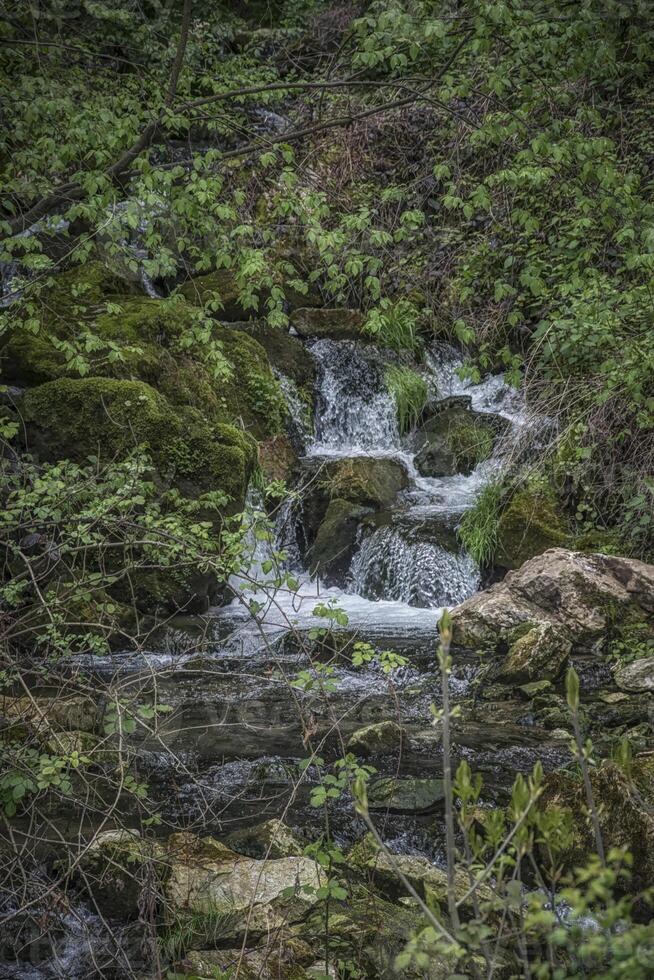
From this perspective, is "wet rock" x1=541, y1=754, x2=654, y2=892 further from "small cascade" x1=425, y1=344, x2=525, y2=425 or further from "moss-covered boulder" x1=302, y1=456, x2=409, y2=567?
"small cascade" x1=425, y1=344, x2=525, y2=425

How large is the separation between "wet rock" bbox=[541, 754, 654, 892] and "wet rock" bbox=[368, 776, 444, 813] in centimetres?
77

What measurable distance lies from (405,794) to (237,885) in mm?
1247

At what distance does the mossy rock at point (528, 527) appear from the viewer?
7395 mm

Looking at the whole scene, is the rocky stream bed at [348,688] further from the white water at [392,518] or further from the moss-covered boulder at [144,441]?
the moss-covered boulder at [144,441]

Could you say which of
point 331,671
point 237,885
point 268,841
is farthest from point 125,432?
point 331,671

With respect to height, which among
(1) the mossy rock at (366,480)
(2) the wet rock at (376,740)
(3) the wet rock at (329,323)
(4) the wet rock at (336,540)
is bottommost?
(4) the wet rock at (336,540)

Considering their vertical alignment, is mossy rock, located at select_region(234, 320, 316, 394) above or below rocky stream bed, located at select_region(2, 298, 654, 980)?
above

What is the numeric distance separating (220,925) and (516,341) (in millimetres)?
9043

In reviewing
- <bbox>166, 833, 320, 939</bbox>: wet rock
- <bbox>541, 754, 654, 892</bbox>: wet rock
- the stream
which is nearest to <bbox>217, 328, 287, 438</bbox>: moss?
the stream

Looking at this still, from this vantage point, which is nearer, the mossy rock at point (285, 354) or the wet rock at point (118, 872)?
the wet rock at point (118, 872)

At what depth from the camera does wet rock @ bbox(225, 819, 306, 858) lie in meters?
3.46

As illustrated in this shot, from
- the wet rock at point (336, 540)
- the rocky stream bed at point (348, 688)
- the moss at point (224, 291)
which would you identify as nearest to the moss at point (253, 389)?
the rocky stream bed at point (348, 688)

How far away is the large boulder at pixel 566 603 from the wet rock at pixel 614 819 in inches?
101

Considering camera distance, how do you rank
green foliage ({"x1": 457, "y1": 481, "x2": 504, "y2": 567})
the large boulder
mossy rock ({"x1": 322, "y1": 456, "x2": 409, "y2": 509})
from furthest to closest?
1. mossy rock ({"x1": 322, "y1": 456, "x2": 409, "y2": 509})
2. green foliage ({"x1": 457, "y1": 481, "x2": 504, "y2": 567})
3. the large boulder
